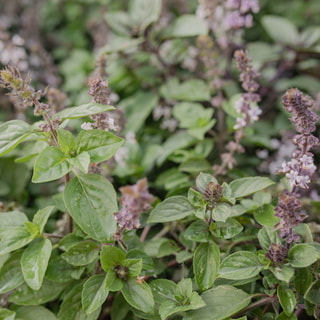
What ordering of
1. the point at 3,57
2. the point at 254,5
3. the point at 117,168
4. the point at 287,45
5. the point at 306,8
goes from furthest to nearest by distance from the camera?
the point at 306,8, the point at 287,45, the point at 3,57, the point at 254,5, the point at 117,168

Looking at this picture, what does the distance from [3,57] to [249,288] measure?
1.50 meters

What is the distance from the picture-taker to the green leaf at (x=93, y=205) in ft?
2.75

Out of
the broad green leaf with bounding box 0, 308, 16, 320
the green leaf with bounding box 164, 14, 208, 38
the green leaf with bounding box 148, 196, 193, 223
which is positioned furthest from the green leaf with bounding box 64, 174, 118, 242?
the green leaf with bounding box 164, 14, 208, 38

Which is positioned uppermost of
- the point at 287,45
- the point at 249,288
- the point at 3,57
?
the point at 3,57

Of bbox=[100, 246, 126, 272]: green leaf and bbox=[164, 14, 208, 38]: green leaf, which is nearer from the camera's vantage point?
bbox=[100, 246, 126, 272]: green leaf

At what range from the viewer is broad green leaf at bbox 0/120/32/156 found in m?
0.83

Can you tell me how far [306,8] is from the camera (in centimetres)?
235

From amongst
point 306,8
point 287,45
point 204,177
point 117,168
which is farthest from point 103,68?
point 306,8

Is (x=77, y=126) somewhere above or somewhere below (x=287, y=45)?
below

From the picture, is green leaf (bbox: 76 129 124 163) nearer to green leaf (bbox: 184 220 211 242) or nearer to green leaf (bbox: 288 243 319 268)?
green leaf (bbox: 184 220 211 242)

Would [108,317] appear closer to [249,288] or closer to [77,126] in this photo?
[249,288]

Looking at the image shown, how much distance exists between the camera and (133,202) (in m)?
0.78

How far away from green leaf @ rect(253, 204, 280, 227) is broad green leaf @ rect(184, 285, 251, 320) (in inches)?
7.9

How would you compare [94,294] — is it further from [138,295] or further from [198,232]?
[198,232]
